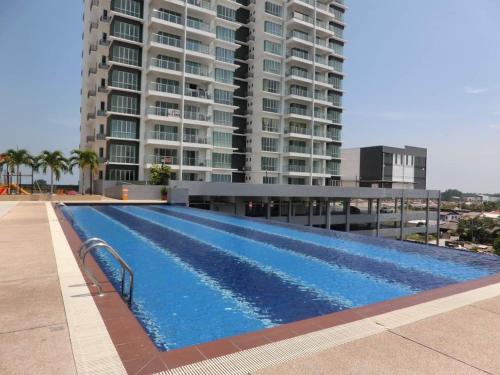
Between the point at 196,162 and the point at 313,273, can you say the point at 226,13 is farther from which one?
the point at 313,273

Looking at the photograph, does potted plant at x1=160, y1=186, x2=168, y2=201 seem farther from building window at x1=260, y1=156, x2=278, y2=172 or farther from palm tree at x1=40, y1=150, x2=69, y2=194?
building window at x1=260, y1=156, x2=278, y2=172

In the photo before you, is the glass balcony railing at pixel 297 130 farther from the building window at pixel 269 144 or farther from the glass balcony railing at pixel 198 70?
the glass balcony railing at pixel 198 70

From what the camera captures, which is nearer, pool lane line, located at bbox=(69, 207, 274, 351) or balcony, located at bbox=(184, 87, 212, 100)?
pool lane line, located at bbox=(69, 207, 274, 351)

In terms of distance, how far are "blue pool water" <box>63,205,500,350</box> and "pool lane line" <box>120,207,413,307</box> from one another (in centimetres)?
2

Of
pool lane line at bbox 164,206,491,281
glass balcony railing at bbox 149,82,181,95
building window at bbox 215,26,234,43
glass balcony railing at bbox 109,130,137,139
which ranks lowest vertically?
pool lane line at bbox 164,206,491,281

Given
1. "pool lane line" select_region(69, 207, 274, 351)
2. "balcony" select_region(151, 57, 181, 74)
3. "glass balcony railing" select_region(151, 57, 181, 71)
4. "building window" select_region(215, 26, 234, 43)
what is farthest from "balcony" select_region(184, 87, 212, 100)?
"pool lane line" select_region(69, 207, 274, 351)

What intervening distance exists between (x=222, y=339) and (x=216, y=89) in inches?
1954

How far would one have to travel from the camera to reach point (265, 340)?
4.42m

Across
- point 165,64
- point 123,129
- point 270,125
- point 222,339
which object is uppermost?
point 165,64

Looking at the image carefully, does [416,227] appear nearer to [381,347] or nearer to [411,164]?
[411,164]

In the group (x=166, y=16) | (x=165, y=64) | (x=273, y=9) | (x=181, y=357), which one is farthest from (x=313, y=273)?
(x=273, y=9)

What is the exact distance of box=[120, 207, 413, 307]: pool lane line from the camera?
25.4 ft

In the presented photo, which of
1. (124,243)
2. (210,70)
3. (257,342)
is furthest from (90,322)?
(210,70)

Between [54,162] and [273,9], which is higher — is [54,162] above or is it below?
below
